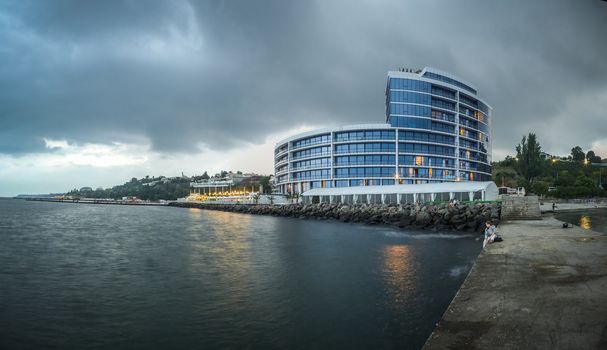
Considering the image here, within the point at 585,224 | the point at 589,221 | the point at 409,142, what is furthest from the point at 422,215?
the point at 409,142

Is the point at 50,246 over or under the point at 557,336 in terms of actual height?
under

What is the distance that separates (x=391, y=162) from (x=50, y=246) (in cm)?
8281

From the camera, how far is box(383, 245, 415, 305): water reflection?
50.3ft

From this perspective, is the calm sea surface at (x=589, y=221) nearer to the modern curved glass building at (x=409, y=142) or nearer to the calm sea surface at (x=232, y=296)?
the calm sea surface at (x=232, y=296)

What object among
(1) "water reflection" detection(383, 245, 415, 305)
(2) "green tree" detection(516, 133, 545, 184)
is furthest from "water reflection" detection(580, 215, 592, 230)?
(2) "green tree" detection(516, 133, 545, 184)

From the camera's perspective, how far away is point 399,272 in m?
19.9

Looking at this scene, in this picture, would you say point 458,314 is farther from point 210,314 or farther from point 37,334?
point 37,334

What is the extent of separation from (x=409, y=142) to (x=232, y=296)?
90257mm

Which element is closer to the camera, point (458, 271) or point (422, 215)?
point (458, 271)

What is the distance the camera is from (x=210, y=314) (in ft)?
45.4

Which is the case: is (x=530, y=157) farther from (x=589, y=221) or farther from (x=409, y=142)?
(x=589, y=221)

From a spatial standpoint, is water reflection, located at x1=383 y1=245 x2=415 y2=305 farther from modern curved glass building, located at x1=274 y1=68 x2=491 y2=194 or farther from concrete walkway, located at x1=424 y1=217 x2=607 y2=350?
modern curved glass building, located at x1=274 y1=68 x2=491 y2=194

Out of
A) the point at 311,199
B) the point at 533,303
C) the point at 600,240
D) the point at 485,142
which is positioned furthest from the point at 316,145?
the point at 533,303

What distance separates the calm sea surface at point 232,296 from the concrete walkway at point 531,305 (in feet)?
8.57
